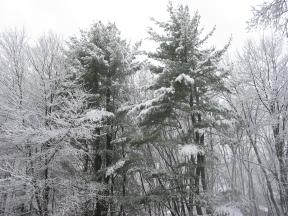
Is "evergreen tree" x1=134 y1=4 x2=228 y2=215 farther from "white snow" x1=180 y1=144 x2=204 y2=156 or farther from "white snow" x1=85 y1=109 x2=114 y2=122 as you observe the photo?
"white snow" x1=85 y1=109 x2=114 y2=122

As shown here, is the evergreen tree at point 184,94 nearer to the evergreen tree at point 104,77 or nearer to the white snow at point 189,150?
the white snow at point 189,150

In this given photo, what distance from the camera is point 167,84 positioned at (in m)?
10.9

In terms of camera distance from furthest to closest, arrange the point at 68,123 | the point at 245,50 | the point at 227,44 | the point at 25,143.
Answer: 1. the point at 245,50
2. the point at 227,44
3. the point at 25,143
4. the point at 68,123

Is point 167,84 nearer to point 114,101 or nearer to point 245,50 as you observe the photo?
point 114,101

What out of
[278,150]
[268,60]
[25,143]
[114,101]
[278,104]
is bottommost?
[278,150]

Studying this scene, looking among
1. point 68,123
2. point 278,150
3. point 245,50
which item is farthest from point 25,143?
point 245,50

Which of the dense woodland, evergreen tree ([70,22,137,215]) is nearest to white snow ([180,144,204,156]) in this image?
the dense woodland

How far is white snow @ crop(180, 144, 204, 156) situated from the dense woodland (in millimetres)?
32

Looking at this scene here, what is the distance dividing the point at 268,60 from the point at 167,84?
16.2 ft

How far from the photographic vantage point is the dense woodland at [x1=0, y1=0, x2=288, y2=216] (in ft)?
31.0

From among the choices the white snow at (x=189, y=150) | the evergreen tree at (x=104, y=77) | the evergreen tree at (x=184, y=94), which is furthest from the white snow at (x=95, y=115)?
the white snow at (x=189, y=150)

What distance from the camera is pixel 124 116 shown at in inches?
480

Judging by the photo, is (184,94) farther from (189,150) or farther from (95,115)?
(95,115)

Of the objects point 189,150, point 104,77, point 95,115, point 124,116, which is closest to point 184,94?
point 189,150
